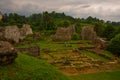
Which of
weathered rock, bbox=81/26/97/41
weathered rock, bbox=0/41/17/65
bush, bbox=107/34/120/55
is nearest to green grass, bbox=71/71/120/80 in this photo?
weathered rock, bbox=0/41/17/65

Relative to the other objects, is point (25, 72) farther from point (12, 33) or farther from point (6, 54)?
point (12, 33)

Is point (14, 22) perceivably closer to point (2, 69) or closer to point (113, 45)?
point (113, 45)

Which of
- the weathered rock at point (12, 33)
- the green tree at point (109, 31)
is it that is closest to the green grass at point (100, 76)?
the weathered rock at point (12, 33)

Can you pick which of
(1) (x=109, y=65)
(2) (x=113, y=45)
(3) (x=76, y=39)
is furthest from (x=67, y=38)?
(1) (x=109, y=65)

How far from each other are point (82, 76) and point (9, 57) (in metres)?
15.4

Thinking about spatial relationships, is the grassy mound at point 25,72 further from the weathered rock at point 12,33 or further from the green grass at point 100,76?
the weathered rock at point 12,33

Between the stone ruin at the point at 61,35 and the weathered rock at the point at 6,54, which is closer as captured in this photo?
the weathered rock at the point at 6,54

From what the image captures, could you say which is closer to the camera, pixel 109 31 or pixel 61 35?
pixel 109 31

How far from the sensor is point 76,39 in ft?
239

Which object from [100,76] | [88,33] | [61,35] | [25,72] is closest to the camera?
[25,72]

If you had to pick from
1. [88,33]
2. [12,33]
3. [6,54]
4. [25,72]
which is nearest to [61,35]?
[88,33]

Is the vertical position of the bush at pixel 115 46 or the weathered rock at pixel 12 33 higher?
the weathered rock at pixel 12 33

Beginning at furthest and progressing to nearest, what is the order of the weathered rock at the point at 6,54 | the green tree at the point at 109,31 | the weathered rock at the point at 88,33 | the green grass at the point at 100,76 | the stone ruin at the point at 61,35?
the weathered rock at the point at 88,33 → the stone ruin at the point at 61,35 → the green tree at the point at 109,31 → the green grass at the point at 100,76 → the weathered rock at the point at 6,54

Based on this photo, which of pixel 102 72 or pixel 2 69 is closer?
pixel 2 69
